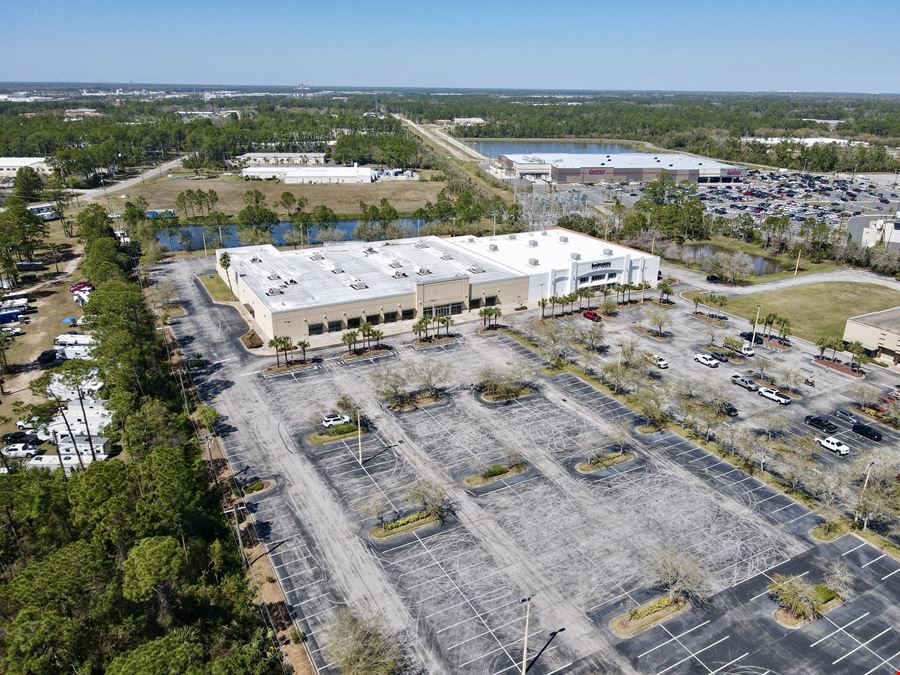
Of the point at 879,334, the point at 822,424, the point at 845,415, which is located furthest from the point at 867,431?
the point at 879,334

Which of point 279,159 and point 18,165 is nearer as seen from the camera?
point 18,165

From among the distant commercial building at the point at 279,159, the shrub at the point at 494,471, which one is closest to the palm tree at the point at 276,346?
the shrub at the point at 494,471

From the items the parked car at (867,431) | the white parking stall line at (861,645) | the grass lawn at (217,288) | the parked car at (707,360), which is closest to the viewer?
the white parking stall line at (861,645)

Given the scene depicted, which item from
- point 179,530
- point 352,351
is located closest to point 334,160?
point 352,351

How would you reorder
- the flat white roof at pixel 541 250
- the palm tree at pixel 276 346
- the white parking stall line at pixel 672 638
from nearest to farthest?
the white parking stall line at pixel 672 638 < the palm tree at pixel 276 346 < the flat white roof at pixel 541 250

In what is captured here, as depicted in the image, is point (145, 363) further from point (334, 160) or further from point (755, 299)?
point (334, 160)

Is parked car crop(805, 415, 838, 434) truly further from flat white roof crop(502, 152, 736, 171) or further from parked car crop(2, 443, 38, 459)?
flat white roof crop(502, 152, 736, 171)

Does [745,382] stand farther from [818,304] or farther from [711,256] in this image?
[711,256]

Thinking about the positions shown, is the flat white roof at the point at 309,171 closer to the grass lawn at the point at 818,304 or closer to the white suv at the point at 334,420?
the grass lawn at the point at 818,304
